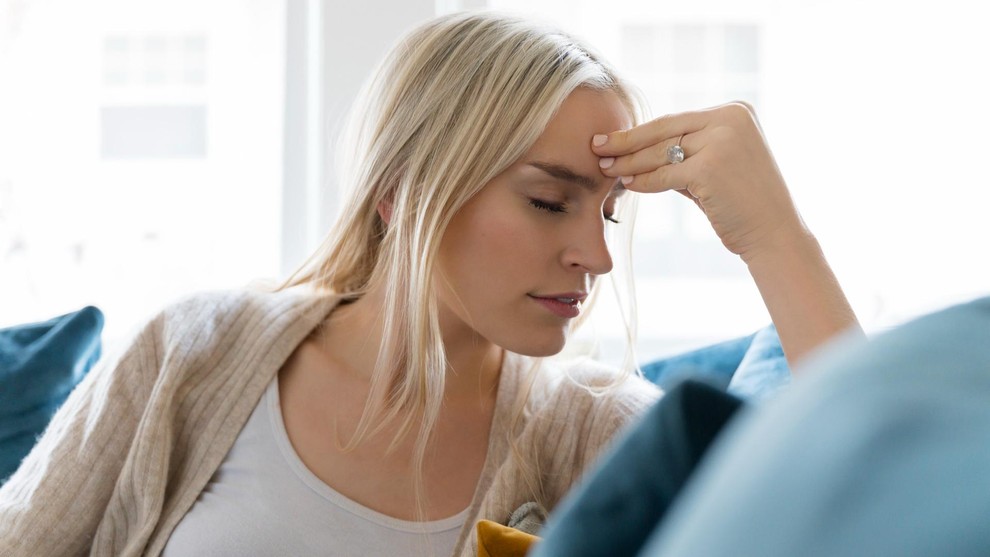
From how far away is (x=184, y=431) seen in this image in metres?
1.50

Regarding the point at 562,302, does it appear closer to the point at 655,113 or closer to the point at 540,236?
the point at 540,236

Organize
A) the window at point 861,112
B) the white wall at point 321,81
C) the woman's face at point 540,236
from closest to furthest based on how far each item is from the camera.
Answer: the woman's face at point 540,236 < the white wall at point 321,81 < the window at point 861,112

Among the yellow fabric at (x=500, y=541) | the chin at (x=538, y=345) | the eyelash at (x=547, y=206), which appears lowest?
the yellow fabric at (x=500, y=541)

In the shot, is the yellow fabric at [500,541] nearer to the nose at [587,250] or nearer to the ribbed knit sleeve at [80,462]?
the nose at [587,250]

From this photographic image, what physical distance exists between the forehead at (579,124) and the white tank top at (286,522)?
53 cm

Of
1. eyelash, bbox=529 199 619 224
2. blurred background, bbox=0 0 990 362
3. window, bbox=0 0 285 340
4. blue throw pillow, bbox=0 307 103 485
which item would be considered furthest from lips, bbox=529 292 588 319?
window, bbox=0 0 285 340

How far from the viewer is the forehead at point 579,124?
1.35 metres

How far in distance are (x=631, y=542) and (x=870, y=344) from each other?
0.19m

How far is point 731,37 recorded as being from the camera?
8.20 feet

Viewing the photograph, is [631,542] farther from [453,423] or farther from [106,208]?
[106,208]

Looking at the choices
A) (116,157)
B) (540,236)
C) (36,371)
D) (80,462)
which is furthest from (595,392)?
(116,157)

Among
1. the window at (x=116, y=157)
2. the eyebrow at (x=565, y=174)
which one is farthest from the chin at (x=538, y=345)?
the window at (x=116, y=157)

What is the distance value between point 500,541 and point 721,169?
58cm

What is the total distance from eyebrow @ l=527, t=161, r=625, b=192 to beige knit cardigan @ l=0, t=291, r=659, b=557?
1.16ft
